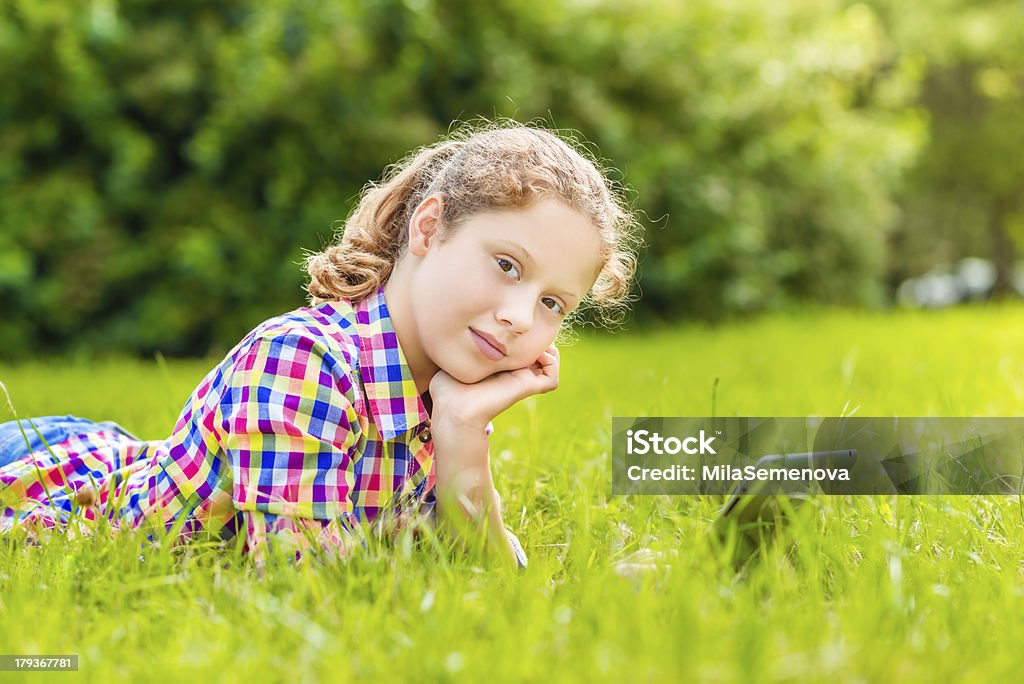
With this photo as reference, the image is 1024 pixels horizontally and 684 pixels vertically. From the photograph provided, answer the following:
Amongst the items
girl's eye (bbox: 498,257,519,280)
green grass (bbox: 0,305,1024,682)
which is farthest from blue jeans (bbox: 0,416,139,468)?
girl's eye (bbox: 498,257,519,280)

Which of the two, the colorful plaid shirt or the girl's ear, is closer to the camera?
the colorful plaid shirt

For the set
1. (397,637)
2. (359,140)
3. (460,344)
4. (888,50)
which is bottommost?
(397,637)

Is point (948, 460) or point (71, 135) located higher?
point (71, 135)

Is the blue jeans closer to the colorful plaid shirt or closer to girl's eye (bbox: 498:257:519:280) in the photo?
the colorful plaid shirt

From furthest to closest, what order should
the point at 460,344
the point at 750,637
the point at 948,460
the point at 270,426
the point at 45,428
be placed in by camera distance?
the point at 45,428 < the point at 948,460 < the point at 460,344 < the point at 270,426 < the point at 750,637

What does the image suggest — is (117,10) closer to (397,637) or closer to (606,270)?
(606,270)

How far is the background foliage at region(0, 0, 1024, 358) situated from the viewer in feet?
20.1

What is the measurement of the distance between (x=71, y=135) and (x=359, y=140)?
1.92 meters

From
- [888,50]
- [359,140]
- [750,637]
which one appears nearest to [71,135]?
[359,140]

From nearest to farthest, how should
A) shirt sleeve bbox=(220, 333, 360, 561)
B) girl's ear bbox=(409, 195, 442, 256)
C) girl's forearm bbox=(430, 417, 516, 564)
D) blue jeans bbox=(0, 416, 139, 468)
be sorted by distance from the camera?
shirt sleeve bbox=(220, 333, 360, 561), girl's forearm bbox=(430, 417, 516, 564), girl's ear bbox=(409, 195, 442, 256), blue jeans bbox=(0, 416, 139, 468)

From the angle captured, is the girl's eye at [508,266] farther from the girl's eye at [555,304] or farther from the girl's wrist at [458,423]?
the girl's wrist at [458,423]

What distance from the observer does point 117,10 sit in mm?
6434

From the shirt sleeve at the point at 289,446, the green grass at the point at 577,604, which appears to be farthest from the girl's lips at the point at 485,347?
the green grass at the point at 577,604

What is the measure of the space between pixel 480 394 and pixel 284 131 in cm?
490
